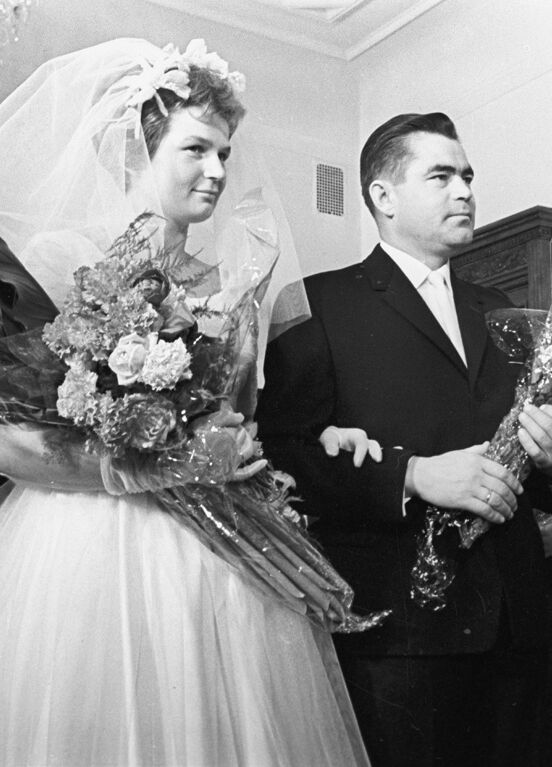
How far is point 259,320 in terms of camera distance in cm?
190

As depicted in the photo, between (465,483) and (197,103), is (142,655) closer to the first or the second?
(465,483)

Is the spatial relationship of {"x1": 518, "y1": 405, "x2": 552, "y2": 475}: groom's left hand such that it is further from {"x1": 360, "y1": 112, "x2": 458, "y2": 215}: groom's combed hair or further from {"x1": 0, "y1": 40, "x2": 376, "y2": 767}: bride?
{"x1": 360, "y1": 112, "x2": 458, "y2": 215}: groom's combed hair

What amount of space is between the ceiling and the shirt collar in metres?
1.69

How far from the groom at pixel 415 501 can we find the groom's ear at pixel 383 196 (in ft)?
0.48

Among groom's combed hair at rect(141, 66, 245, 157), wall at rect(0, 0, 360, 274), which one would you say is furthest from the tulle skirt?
wall at rect(0, 0, 360, 274)

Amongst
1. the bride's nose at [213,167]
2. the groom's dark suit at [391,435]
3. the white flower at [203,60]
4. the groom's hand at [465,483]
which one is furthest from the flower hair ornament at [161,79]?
the groom's hand at [465,483]

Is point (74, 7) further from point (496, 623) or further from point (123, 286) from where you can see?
point (496, 623)

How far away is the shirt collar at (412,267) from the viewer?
88.9 inches

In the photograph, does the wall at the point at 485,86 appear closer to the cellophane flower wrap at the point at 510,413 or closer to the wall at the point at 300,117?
the wall at the point at 300,117

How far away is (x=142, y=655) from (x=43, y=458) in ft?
1.00

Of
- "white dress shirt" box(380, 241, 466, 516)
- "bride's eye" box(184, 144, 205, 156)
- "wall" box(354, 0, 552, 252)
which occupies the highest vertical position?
"wall" box(354, 0, 552, 252)

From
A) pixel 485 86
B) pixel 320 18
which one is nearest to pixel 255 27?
pixel 320 18

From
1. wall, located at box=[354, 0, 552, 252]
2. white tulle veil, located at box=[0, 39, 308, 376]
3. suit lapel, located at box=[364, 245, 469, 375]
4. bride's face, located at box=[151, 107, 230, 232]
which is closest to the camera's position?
white tulle veil, located at box=[0, 39, 308, 376]

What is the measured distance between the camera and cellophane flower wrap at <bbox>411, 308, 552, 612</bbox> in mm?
2004
